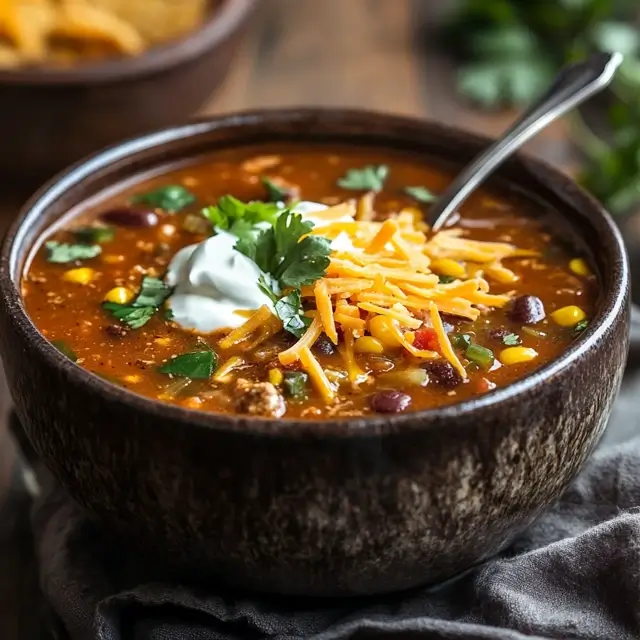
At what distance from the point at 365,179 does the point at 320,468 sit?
1270 millimetres

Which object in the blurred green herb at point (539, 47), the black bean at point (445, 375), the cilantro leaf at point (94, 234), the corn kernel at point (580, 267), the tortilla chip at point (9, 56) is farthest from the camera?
the blurred green herb at point (539, 47)

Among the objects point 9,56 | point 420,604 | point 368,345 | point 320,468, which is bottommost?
point 420,604

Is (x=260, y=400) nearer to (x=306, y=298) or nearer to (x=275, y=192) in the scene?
(x=306, y=298)

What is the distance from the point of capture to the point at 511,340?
2365mm

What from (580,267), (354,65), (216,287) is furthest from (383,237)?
(354,65)

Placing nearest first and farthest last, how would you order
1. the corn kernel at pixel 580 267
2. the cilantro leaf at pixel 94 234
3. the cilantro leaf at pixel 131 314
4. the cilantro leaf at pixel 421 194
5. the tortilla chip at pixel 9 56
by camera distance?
the cilantro leaf at pixel 131 314, the corn kernel at pixel 580 267, the cilantro leaf at pixel 94 234, the cilantro leaf at pixel 421 194, the tortilla chip at pixel 9 56

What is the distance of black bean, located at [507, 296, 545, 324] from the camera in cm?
243

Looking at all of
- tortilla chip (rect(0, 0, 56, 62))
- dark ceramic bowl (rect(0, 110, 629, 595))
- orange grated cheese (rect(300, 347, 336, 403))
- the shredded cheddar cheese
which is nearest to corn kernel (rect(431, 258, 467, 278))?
the shredded cheddar cheese

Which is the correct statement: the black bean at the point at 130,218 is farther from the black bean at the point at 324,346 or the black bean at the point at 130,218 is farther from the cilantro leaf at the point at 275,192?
the black bean at the point at 324,346

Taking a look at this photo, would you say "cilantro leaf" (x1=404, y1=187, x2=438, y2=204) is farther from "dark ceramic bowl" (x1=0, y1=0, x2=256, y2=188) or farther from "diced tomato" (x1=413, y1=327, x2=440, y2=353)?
"dark ceramic bowl" (x1=0, y1=0, x2=256, y2=188)

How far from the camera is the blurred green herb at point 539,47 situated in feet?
14.6

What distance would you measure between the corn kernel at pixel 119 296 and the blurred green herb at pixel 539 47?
87.1 inches

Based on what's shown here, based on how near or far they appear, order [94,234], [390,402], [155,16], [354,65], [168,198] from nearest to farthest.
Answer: [390,402] → [94,234] → [168,198] → [155,16] → [354,65]

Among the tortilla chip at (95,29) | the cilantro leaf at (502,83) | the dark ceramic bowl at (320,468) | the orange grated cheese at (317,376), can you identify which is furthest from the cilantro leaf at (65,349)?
the cilantro leaf at (502,83)
